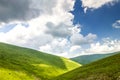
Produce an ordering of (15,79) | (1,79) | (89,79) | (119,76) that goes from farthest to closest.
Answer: (15,79), (1,79), (89,79), (119,76)

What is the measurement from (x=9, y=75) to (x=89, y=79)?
407ft

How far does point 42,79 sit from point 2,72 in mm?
39855

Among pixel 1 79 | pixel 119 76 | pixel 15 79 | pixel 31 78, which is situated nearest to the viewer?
pixel 119 76

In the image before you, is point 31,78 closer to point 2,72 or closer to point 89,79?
point 2,72

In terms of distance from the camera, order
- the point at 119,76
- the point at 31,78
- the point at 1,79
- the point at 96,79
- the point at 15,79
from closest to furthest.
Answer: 1. the point at 119,76
2. the point at 96,79
3. the point at 1,79
4. the point at 15,79
5. the point at 31,78

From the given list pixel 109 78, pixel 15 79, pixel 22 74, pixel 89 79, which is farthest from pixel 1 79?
pixel 109 78

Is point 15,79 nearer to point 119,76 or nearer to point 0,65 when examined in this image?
point 0,65

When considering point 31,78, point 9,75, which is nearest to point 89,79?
point 9,75

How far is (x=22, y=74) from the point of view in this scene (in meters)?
194

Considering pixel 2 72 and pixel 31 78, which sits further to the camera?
pixel 31 78

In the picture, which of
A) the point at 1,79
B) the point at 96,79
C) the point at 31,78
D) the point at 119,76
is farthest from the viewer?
the point at 31,78

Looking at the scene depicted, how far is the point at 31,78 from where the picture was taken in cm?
19300

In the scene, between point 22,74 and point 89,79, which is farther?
point 22,74

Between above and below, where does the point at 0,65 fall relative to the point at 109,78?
above
